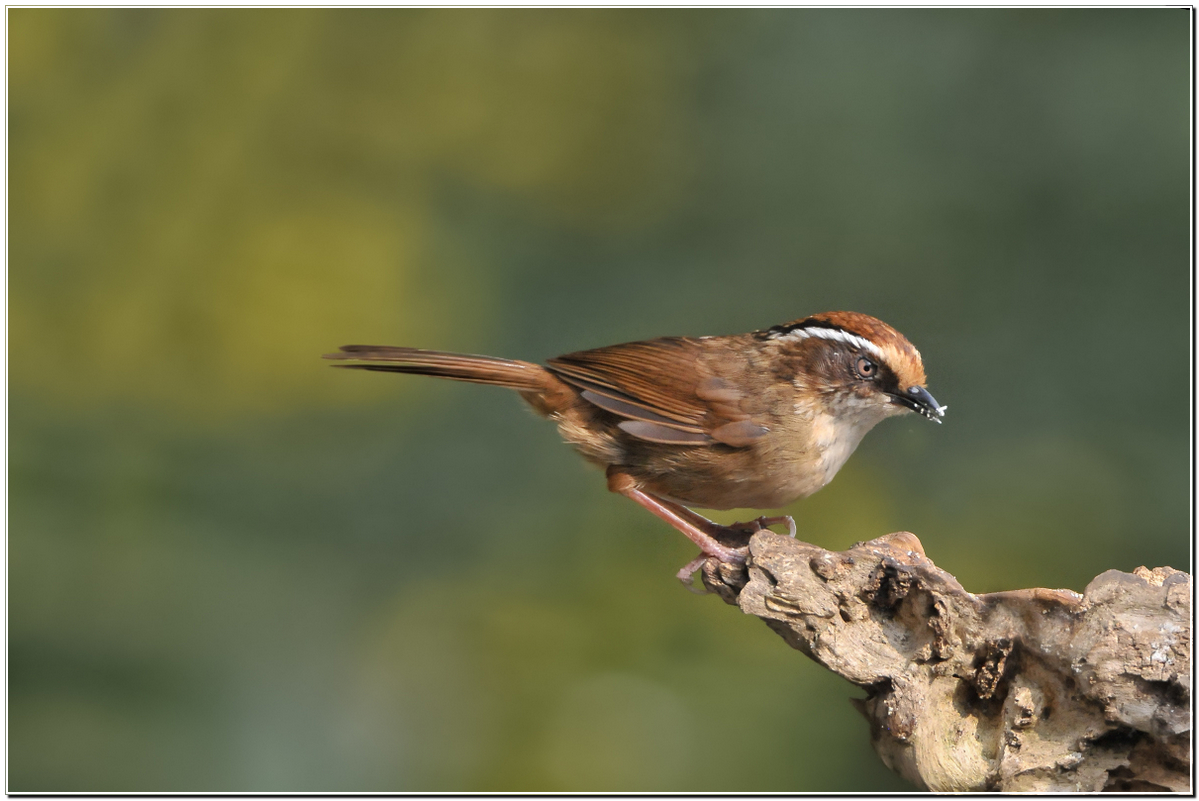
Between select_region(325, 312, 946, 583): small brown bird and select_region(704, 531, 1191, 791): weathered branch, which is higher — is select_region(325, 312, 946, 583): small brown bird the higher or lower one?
the higher one

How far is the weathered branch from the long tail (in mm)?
1251

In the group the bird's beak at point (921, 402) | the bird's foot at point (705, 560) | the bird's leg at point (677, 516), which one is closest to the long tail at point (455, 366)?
the bird's leg at point (677, 516)

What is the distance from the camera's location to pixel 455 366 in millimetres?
4152

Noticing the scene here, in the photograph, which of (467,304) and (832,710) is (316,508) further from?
(832,710)

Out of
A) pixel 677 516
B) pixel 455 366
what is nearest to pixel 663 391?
pixel 677 516

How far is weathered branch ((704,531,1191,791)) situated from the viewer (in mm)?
2764

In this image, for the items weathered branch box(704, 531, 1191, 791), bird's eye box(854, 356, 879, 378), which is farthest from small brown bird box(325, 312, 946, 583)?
weathered branch box(704, 531, 1191, 791)

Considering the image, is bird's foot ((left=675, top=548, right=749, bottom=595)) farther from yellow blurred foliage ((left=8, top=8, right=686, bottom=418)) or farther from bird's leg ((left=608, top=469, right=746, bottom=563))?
yellow blurred foliage ((left=8, top=8, right=686, bottom=418))

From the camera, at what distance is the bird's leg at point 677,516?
3.75 meters

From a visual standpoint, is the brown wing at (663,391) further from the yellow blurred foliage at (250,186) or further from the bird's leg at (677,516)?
the yellow blurred foliage at (250,186)

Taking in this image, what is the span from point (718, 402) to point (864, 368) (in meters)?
0.55

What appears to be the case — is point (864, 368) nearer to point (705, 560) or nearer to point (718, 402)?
point (718, 402)

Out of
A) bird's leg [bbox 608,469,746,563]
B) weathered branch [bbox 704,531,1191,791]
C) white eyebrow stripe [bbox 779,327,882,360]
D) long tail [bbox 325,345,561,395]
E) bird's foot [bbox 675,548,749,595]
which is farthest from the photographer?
long tail [bbox 325,345,561,395]

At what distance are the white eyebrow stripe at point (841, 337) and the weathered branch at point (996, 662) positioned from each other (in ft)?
2.60
